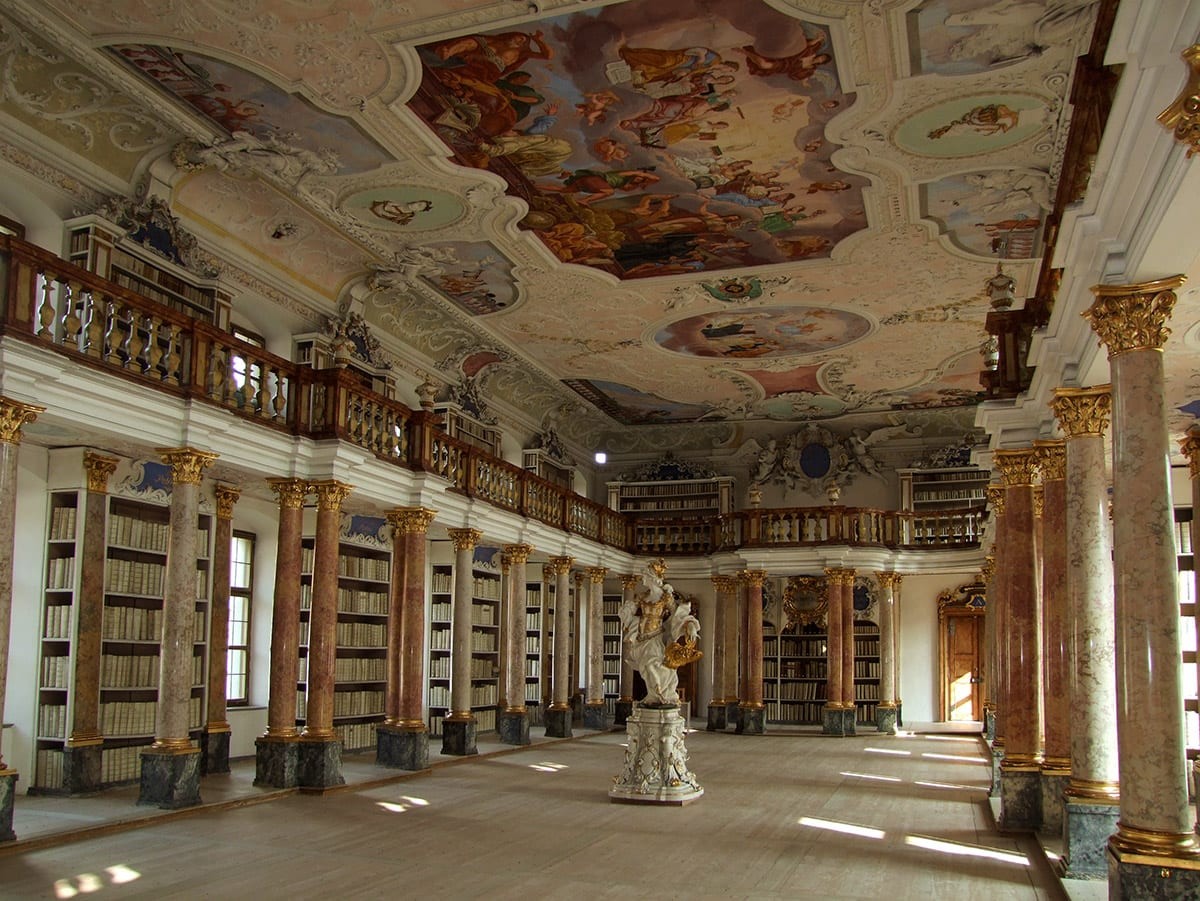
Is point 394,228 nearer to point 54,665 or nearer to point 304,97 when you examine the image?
point 304,97

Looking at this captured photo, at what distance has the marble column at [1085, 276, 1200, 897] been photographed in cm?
592

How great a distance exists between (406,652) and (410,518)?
5.83 ft

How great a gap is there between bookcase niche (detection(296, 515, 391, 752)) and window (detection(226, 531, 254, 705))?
0.91 meters

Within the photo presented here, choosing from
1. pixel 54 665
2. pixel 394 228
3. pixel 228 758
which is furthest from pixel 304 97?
pixel 228 758

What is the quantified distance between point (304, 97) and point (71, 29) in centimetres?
208

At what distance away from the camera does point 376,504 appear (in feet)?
46.5

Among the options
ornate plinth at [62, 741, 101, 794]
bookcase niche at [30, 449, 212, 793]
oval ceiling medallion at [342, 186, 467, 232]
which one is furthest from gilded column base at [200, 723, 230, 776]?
oval ceiling medallion at [342, 186, 467, 232]

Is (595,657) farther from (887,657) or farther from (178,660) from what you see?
(178,660)

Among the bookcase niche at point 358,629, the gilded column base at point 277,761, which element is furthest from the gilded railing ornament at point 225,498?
the gilded column base at point 277,761

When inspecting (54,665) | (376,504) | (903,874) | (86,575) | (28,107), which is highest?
(28,107)

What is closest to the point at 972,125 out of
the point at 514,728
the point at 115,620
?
the point at 115,620

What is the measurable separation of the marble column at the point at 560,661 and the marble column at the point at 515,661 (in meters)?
1.54

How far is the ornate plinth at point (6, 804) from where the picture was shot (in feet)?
27.1

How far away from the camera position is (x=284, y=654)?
12.2m
